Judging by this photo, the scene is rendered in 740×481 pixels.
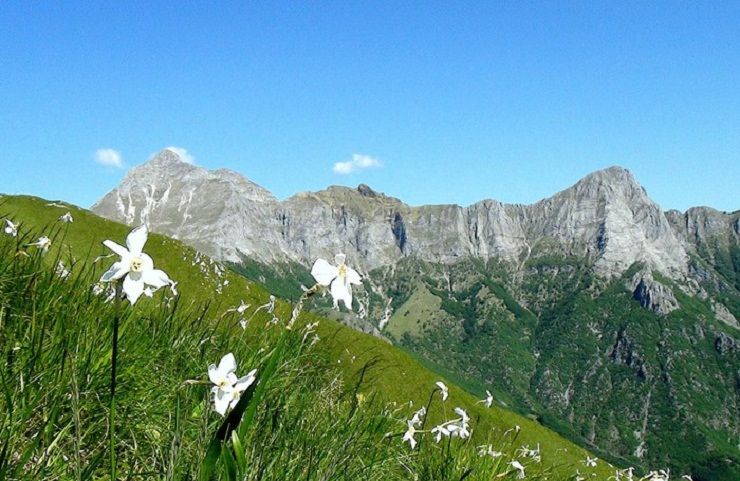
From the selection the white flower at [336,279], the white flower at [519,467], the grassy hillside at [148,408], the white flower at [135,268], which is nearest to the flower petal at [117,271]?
the white flower at [135,268]

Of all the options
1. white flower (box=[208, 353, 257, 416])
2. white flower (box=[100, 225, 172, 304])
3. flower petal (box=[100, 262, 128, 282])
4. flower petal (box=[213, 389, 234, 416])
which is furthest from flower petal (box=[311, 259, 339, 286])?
flower petal (box=[213, 389, 234, 416])

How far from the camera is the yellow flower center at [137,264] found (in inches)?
92.4

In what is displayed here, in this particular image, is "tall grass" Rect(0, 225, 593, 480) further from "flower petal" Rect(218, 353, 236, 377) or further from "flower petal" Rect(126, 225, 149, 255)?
"flower petal" Rect(126, 225, 149, 255)

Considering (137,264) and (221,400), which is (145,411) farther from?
→ (137,264)

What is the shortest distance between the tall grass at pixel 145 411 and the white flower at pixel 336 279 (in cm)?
93

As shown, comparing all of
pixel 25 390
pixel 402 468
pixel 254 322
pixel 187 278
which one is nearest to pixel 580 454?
pixel 254 322

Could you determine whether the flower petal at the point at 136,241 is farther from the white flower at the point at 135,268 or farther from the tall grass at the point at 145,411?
the tall grass at the point at 145,411

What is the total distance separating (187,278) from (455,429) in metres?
18.3

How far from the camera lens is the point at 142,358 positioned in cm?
519

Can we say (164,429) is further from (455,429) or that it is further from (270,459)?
(455,429)

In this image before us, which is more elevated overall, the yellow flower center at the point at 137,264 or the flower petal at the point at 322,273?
the flower petal at the point at 322,273

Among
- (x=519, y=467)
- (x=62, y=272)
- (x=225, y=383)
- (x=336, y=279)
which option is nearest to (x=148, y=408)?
(x=225, y=383)

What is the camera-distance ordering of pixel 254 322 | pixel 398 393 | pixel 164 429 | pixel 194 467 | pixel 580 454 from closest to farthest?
pixel 194 467 → pixel 164 429 → pixel 254 322 → pixel 398 393 → pixel 580 454

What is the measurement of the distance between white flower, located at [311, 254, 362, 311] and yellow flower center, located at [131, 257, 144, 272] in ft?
2.17
